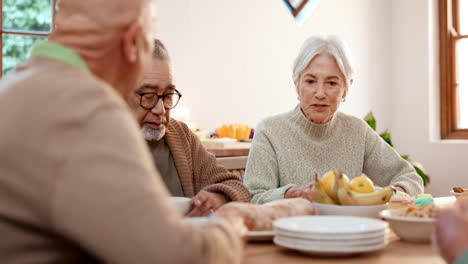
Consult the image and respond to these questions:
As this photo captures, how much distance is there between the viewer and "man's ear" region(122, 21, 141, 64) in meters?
0.87

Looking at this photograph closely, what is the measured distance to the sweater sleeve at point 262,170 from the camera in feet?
6.61

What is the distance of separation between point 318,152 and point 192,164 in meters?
0.56

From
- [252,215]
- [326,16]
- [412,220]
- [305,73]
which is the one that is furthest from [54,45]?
[326,16]

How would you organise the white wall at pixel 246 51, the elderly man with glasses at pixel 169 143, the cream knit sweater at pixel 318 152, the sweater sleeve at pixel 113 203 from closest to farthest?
the sweater sleeve at pixel 113 203
the elderly man with glasses at pixel 169 143
the cream knit sweater at pixel 318 152
the white wall at pixel 246 51

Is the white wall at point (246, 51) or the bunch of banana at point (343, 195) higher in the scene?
the white wall at point (246, 51)

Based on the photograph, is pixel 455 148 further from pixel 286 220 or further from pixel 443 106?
pixel 286 220

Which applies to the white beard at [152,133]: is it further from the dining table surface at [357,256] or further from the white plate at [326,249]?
the white plate at [326,249]

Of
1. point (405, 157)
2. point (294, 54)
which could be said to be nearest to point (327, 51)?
point (294, 54)

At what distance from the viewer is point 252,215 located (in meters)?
1.20

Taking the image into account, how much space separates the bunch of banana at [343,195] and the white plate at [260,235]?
0.84 ft

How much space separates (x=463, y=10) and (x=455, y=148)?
1.35 meters

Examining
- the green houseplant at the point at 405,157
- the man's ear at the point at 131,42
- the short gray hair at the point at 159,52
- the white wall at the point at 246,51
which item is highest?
the white wall at the point at 246,51

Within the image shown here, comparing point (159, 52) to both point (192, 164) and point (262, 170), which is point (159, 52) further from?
point (262, 170)

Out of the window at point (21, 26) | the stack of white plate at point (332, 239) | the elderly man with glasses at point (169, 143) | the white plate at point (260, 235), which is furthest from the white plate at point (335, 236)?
the window at point (21, 26)
